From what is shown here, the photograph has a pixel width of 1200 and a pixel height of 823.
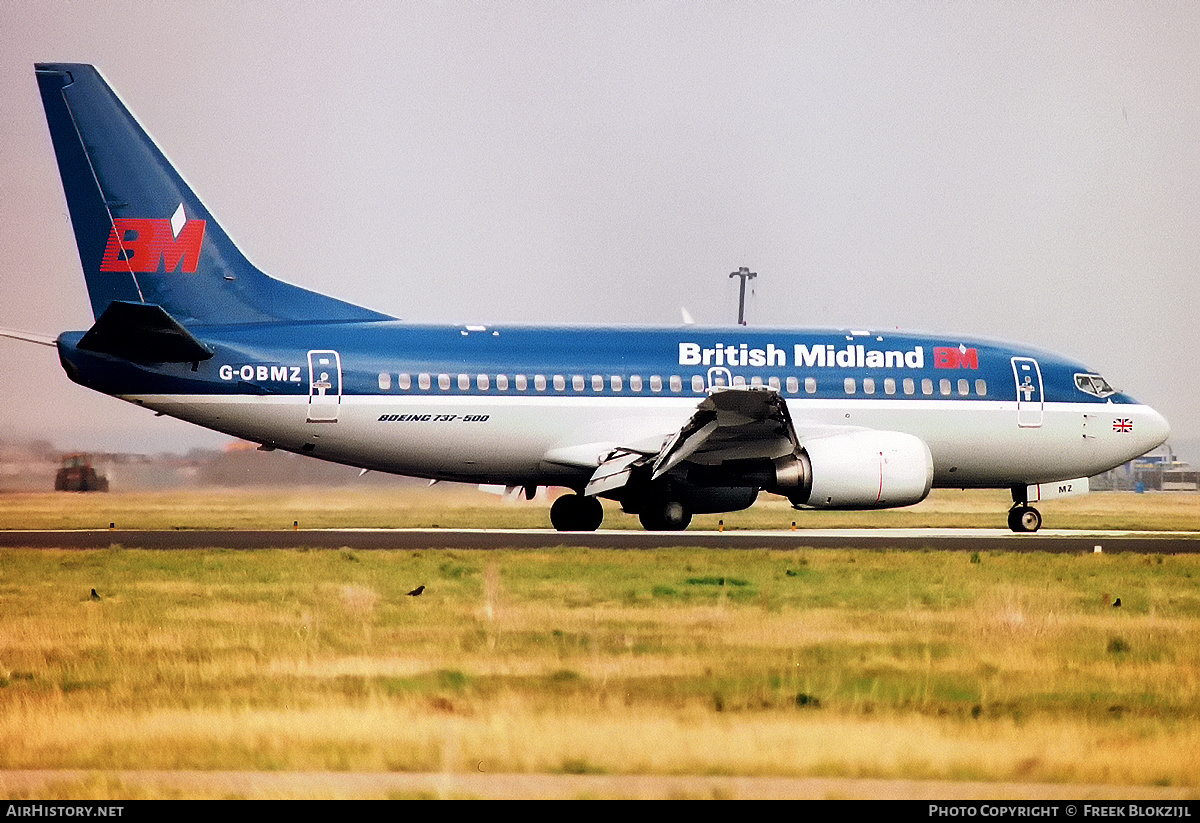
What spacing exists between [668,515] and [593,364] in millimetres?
3359

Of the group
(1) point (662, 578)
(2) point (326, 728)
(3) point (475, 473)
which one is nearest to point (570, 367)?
(3) point (475, 473)

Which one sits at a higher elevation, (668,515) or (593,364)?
(593,364)

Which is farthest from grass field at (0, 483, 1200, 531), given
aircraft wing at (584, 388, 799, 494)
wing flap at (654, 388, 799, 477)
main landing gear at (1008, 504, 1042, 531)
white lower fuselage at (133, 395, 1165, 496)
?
wing flap at (654, 388, 799, 477)

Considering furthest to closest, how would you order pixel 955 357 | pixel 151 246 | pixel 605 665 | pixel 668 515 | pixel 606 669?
1. pixel 955 357
2. pixel 668 515
3. pixel 151 246
4. pixel 605 665
5. pixel 606 669

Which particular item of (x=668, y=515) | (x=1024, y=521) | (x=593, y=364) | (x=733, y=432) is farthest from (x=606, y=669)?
(x=1024, y=521)

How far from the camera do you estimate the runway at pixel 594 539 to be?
88.7 feet

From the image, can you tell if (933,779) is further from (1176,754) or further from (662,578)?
(662,578)

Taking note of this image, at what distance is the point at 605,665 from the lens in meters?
13.6

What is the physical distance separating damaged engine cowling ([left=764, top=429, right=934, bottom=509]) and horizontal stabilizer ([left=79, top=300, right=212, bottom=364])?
11.0 metres

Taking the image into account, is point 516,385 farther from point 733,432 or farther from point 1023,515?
point 1023,515

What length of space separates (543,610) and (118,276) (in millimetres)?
15630

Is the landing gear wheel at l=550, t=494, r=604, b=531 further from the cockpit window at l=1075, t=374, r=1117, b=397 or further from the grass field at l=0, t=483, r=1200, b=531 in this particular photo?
the cockpit window at l=1075, t=374, r=1117, b=397

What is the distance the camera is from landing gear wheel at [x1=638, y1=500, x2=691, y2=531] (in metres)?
31.2

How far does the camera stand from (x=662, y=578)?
68.8ft
